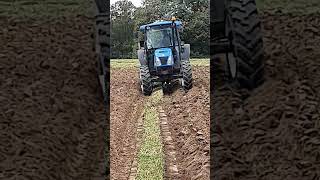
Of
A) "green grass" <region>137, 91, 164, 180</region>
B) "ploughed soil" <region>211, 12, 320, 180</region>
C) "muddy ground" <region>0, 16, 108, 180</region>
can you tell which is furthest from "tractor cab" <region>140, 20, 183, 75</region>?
"ploughed soil" <region>211, 12, 320, 180</region>

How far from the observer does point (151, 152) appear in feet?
32.7

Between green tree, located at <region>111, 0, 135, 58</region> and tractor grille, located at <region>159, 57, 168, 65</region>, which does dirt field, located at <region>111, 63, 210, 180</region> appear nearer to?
tractor grille, located at <region>159, 57, 168, 65</region>

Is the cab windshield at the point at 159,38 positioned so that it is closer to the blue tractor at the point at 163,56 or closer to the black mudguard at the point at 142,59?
the blue tractor at the point at 163,56

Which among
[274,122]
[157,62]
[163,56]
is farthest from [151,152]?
[163,56]

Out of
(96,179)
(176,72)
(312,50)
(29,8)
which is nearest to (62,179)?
(96,179)

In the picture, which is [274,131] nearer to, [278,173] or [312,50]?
[278,173]

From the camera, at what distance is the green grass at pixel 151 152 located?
28.2ft

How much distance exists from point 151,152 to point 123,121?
334 centimetres

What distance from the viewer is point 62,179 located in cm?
719

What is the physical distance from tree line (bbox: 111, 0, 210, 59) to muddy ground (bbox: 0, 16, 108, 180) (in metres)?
16.5

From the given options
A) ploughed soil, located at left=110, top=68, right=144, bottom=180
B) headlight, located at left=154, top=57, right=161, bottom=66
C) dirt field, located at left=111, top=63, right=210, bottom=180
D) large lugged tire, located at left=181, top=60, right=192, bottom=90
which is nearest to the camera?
dirt field, located at left=111, top=63, right=210, bottom=180

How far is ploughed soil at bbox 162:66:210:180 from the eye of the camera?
8891 millimetres

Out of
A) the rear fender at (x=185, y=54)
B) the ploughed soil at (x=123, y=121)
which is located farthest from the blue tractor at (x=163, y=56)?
the ploughed soil at (x=123, y=121)

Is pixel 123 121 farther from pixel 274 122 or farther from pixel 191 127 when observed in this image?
pixel 274 122
